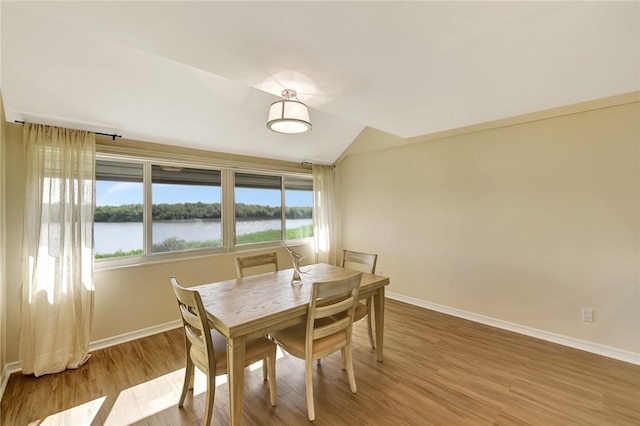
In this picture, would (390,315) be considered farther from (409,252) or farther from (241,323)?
(241,323)

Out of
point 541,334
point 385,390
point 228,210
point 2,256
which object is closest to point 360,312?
point 385,390

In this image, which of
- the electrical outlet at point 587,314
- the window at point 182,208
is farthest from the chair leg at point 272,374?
the electrical outlet at point 587,314

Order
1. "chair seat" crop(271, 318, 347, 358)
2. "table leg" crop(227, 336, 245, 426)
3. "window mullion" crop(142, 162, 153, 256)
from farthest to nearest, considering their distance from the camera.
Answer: "window mullion" crop(142, 162, 153, 256)
"chair seat" crop(271, 318, 347, 358)
"table leg" crop(227, 336, 245, 426)

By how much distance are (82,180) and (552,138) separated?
15.5 feet

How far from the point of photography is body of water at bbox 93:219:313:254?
2820mm

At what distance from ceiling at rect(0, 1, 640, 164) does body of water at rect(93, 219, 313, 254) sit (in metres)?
1.02

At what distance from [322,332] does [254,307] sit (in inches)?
19.5

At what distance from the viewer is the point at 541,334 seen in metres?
2.81

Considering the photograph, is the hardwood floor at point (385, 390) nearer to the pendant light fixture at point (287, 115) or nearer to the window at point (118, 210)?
the window at point (118, 210)

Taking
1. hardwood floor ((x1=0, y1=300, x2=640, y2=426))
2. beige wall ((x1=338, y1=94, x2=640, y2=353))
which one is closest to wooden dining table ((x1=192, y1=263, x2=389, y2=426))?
hardwood floor ((x1=0, y1=300, x2=640, y2=426))

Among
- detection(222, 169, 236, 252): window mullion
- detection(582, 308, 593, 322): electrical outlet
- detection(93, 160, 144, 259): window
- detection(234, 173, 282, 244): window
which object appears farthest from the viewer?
detection(234, 173, 282, 244): window

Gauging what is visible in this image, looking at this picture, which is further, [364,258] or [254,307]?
[364,258]

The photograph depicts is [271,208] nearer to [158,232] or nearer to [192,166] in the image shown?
[192,166]

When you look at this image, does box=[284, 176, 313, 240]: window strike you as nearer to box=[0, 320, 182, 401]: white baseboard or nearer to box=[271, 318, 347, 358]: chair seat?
box=[0, 320, 182, 401]: white baseboard
